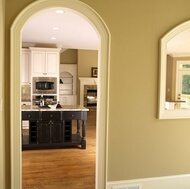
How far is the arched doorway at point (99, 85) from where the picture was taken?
254 centimetres

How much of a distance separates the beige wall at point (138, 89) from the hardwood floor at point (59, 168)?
801mm

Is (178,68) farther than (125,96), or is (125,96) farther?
(178,68)

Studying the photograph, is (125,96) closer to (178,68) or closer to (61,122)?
(178,68)

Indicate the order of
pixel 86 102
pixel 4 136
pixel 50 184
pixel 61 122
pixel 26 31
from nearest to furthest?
1. pixel 4 136
2. pixel 50 184
3. pixel 61 122
4. pixel 26 31
5. pixel 86 102

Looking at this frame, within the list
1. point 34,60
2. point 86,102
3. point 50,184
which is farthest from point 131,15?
point 86,102

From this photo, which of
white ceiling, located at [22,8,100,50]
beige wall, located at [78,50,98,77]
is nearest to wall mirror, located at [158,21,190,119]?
white ceiling, located at [22,8,100,50]

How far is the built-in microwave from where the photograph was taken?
24.3 ft

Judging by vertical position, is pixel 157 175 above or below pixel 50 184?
above

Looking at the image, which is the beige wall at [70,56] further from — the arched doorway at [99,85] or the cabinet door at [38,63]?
the arched doorway at [99,85]

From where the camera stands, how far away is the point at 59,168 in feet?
13.1

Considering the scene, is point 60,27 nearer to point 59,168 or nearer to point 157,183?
point 59,168

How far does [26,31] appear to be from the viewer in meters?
5.62

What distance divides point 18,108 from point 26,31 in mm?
3555

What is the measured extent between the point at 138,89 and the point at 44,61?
4.94 metres
